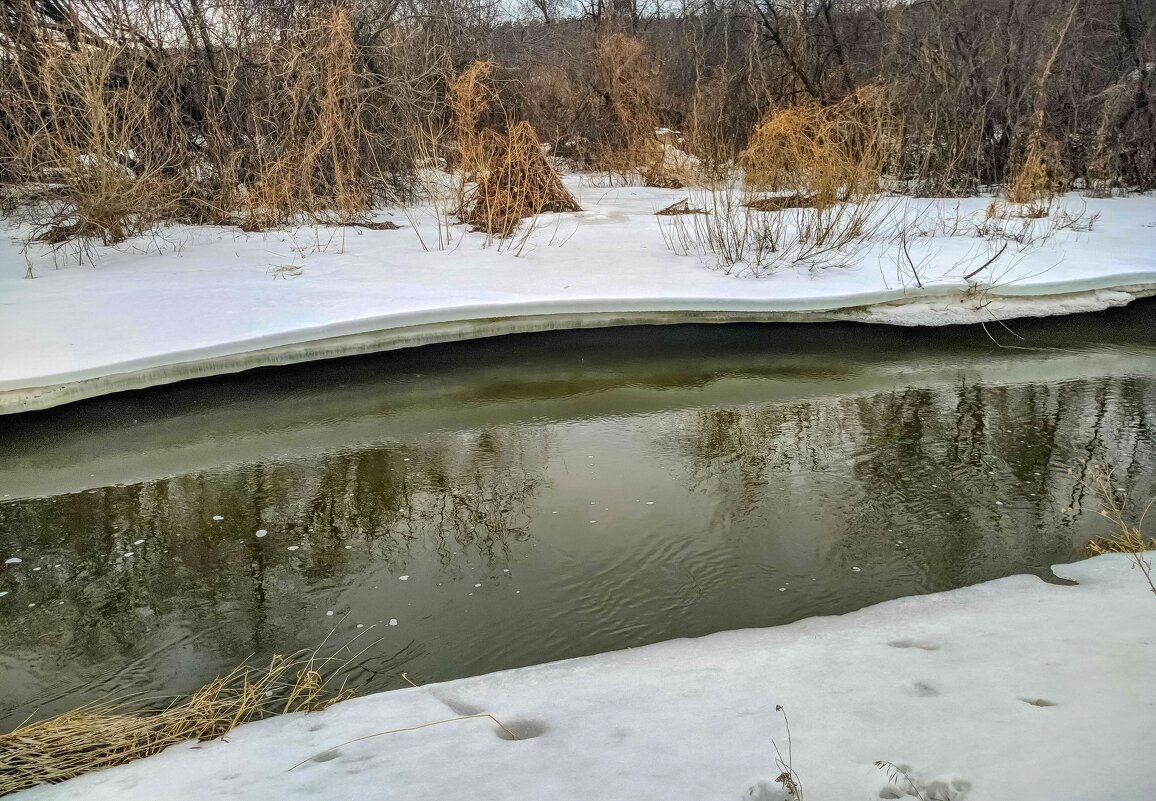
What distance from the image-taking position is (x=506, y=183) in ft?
31.3

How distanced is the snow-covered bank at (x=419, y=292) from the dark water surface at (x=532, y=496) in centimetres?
22

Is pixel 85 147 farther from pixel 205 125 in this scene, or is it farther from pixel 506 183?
pixel 506 183

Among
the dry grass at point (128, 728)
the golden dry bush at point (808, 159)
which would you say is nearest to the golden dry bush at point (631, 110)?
the golden dry bush at point (808, 159)

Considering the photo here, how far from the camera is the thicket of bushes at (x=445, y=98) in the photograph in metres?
8.60

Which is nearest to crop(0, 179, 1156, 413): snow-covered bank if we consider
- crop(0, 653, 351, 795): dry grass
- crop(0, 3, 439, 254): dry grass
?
crop(0, 3, 439, 254): dry grass

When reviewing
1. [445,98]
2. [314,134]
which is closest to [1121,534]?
[314,134]

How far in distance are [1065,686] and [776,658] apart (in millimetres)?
840

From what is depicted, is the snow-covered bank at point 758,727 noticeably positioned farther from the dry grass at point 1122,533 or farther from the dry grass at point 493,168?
the dry grass at point 493,168

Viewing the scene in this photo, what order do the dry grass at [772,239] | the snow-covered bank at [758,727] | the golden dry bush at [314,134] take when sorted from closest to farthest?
the snow-covered bank at [758,727] < the dry grass at [772,239] < the golden dry bush at [314,134]

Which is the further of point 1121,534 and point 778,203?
point 778,203

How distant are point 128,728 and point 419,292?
16.3ft

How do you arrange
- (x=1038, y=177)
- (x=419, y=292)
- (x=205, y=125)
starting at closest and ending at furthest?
(x=419, y=292) < (x=1038, y=177) < (x=205, y=125)

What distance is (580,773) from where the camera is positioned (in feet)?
7.43

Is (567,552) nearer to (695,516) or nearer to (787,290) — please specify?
(695,516)
